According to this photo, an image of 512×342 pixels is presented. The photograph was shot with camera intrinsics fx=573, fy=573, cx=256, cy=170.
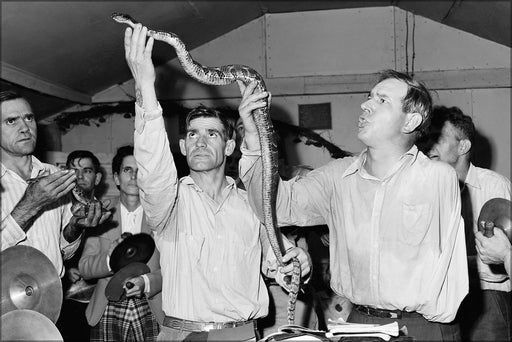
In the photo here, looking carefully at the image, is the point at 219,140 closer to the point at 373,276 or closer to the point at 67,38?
the point at 373,276

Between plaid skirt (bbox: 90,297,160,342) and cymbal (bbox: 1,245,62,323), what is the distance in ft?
3.41

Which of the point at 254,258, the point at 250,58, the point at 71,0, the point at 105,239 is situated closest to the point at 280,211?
the point at 254,258

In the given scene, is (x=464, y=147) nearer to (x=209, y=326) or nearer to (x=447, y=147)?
(x=447, y=147)

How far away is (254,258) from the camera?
2447 mm

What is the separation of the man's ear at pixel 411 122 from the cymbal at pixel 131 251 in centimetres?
148

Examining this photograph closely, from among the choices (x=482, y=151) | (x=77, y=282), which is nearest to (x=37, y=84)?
(x=77, y=282)

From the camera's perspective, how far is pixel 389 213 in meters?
2.27

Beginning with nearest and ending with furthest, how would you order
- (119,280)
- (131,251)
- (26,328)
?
(26,328), (119,280), (131,251)

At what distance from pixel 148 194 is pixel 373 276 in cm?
93

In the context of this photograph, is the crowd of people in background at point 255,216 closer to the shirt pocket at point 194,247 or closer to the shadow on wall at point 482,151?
the shirt pocket at point 194,247

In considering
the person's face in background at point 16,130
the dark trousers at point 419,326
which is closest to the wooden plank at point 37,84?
the person's face in background at point 16,130

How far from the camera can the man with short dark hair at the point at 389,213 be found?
7.14 feet

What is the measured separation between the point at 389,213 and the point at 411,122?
40 centimetres

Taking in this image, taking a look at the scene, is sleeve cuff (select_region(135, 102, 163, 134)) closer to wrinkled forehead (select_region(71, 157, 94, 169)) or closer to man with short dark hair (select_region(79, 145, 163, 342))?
man with short dark hair (select_region(79, 145, 163, 342))
